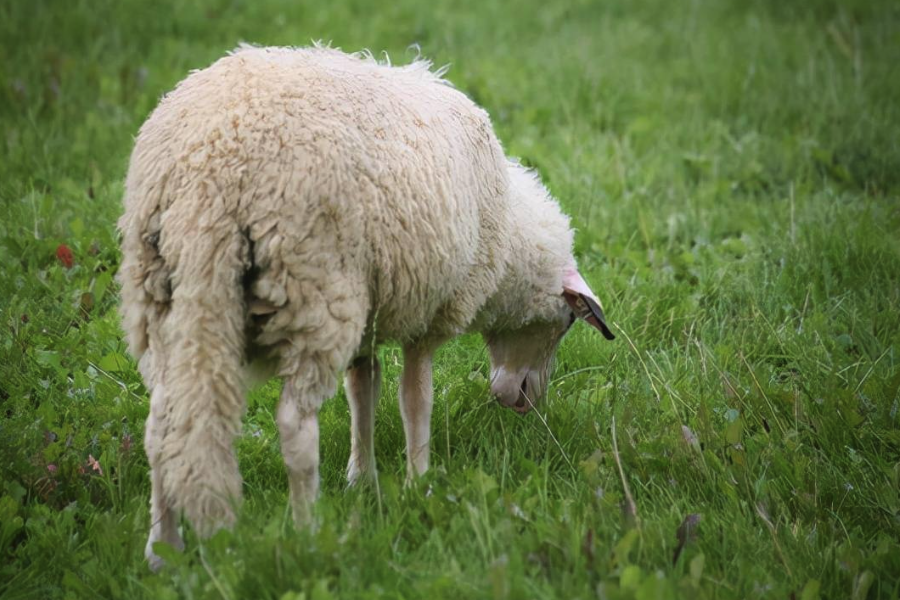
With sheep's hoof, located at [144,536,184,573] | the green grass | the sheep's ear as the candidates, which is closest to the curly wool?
sheep's hoof, located at [144,536,184,573]

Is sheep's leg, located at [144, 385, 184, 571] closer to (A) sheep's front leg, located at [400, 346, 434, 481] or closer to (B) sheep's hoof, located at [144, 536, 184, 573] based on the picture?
(B) sheep's hoof, located at [144, 536, 184, 573]

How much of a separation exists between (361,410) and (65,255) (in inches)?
67.0

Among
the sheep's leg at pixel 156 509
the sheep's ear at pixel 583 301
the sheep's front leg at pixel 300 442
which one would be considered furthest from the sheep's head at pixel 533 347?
the sheep's leg at pixel 156 509

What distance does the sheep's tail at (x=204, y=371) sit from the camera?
2.64 m

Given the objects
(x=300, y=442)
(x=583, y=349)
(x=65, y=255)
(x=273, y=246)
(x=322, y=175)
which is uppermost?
(x=322, y=175)

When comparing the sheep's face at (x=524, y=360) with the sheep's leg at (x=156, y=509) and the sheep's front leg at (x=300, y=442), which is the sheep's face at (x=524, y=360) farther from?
the sheep's leg at (x=156, y=509)

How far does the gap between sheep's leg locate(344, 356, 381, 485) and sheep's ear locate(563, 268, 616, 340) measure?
30.7 inches

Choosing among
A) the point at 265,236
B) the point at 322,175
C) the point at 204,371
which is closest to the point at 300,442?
the point at 204,371

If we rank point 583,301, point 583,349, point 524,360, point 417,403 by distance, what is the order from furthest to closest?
point 583,349, point 524,360, point 583,301, point 417,403

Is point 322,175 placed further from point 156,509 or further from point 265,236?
point 156,509

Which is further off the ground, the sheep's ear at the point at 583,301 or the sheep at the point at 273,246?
the sheep at the point at 273,246

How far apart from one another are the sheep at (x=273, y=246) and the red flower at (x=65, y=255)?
169 cm

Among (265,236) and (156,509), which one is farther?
(156,509)

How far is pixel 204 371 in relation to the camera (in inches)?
105
